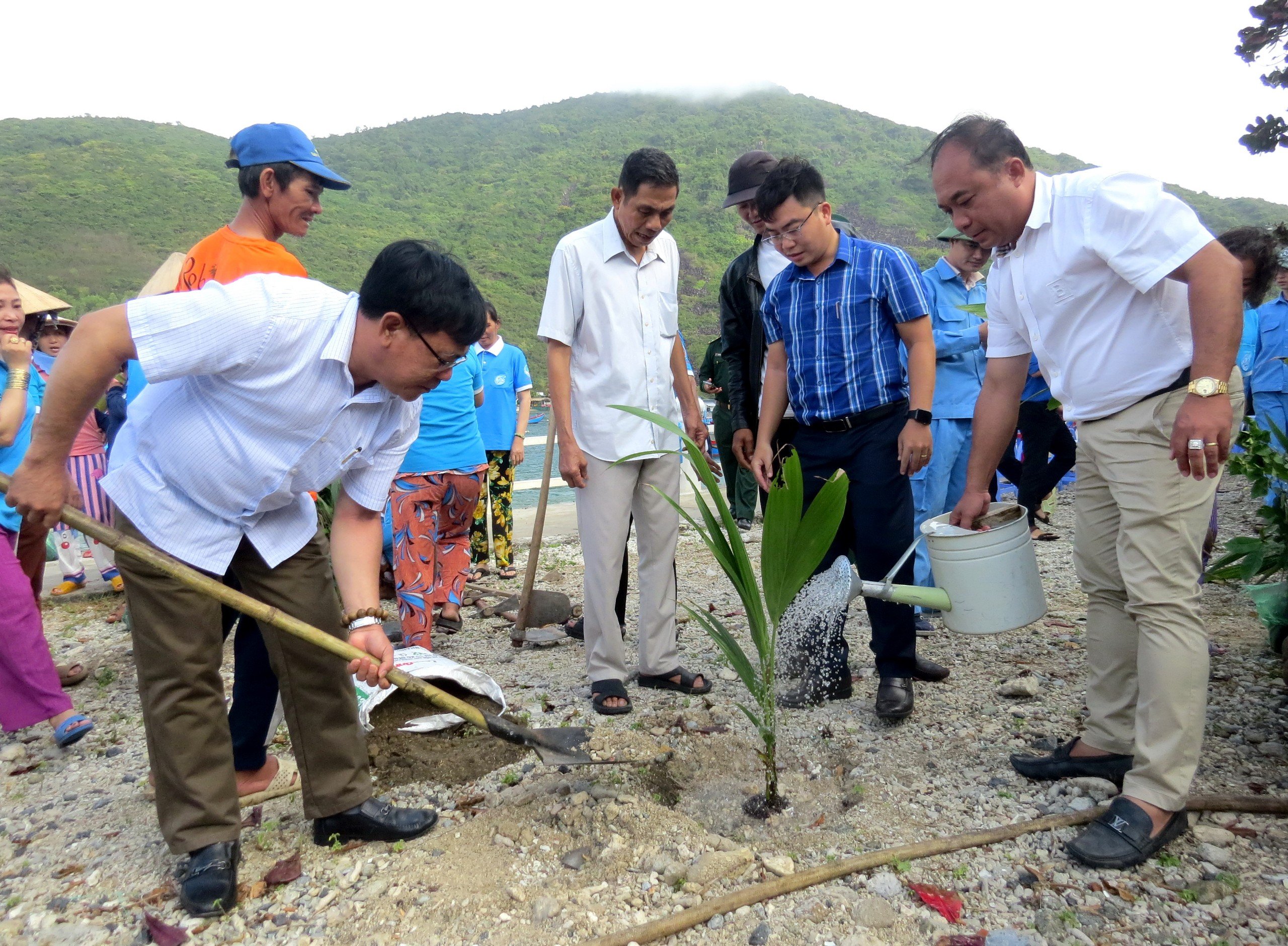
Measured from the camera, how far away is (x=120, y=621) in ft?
16.5

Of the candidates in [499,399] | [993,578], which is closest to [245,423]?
[993,578]

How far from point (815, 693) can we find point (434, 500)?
6.90ft

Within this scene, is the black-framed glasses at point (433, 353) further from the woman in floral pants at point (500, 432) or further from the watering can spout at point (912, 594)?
the woman in floral pants at point (500, 432)

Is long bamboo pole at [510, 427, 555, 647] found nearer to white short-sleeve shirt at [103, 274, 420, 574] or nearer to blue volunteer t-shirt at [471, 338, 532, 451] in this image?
blue volunteer t-shirt at [471, 338, 532, 451]

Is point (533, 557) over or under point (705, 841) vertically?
over

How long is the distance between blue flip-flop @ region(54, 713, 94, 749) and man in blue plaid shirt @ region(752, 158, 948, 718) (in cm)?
280

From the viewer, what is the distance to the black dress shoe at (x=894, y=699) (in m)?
3.02

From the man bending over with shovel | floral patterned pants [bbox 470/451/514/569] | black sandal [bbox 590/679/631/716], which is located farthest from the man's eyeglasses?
floral patterned pants [bbox 470/451/514/569]

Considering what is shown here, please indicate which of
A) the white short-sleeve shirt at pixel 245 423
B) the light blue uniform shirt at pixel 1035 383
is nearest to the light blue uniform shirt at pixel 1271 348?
the light blue uniform shirt at pixel 1035 383

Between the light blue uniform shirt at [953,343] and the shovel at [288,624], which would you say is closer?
the shovel at [288,624]

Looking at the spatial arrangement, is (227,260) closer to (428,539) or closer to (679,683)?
→ (428,539)

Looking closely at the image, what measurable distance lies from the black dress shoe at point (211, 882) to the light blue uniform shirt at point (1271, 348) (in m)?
5.30

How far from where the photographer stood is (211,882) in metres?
2.10

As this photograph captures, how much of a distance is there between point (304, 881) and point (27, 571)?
6.91 ft
